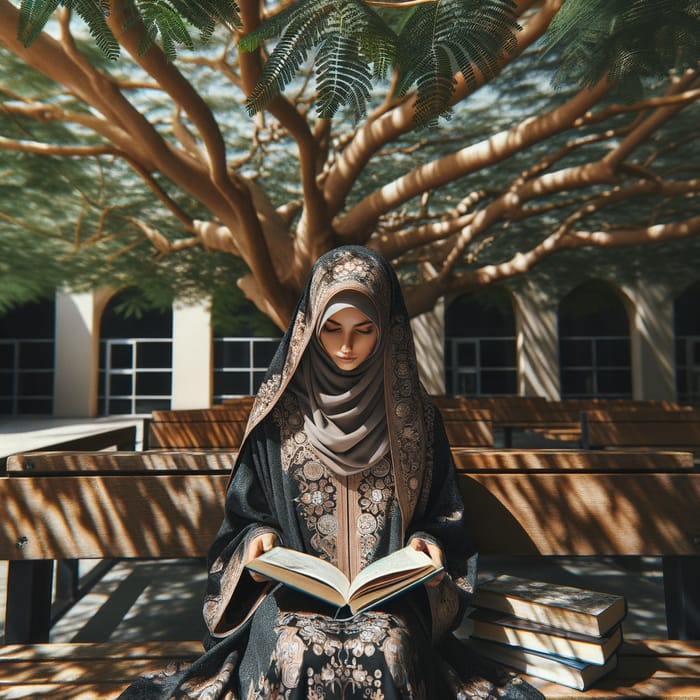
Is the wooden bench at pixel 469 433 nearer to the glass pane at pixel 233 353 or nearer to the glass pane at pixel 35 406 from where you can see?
the glass pane at pixel 233 353

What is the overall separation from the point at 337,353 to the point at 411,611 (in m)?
0.82

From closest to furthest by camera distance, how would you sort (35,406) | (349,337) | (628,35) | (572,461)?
(349,337), (628,35), (572,461), (35,406)

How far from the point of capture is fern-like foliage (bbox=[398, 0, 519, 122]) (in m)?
2.12

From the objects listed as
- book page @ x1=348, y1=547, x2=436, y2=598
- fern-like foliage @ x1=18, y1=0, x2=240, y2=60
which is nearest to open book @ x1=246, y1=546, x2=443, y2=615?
book page @ x1=348, y1=547, x2=436, y2=598

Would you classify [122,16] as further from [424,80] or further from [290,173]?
[290,173]

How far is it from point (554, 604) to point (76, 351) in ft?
70.9

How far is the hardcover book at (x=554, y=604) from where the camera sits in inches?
77.0

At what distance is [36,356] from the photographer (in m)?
22.3

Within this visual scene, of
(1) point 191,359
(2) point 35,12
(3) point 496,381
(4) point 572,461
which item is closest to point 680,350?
(3) point 496,381

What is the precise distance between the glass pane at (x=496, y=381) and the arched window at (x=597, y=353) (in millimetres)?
1709

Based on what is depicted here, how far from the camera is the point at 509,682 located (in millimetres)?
1938

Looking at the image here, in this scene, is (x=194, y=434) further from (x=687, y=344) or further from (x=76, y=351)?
(x=687, y=344)

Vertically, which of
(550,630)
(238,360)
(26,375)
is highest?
(238,360)

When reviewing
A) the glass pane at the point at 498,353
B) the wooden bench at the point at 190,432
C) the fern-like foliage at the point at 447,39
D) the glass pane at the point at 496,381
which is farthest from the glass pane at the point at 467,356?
the fern-like foliage at the point at 447,39
